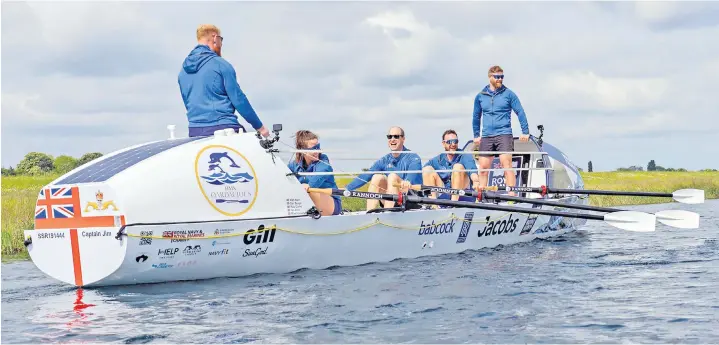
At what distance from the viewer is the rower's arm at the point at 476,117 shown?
54.1ft

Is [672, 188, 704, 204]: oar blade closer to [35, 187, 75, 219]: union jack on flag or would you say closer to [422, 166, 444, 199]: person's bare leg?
[422, 166, 444, 199]: person's bare leg

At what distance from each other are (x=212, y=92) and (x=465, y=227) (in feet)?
17.2

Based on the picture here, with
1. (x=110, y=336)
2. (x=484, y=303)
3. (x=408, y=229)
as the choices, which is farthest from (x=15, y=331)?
(x=408, y=229)

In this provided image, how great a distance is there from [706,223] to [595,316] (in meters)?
14.5

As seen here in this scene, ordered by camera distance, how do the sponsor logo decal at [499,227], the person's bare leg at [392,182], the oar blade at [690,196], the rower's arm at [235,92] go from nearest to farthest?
the rower's arm at [235,92], the person's bare leg at [392,182], the sponsor logo decal at [499,227], the oar blade at [690,196]

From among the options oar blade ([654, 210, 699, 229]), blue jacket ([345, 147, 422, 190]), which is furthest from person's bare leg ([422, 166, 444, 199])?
oar blade ([654, 210, 699, 229])

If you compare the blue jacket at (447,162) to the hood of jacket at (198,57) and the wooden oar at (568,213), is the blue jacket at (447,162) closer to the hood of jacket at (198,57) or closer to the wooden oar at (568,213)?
the wooden oar at (568,213)

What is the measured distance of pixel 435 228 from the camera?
13.5m

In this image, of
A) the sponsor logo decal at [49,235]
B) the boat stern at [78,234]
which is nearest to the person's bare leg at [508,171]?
the boat stern at [78,234]

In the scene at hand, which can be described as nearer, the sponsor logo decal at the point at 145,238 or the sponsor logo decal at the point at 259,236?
the sponsor logo decal at the point at 145,238

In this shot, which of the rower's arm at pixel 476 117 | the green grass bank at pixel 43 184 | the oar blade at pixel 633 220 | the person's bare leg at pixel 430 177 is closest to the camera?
the oar blade at pixel 633 220

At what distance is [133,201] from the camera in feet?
31.4

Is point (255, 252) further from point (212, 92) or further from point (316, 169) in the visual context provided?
→ point (212, 92)

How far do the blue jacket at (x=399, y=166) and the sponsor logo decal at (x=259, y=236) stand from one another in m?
2.96
